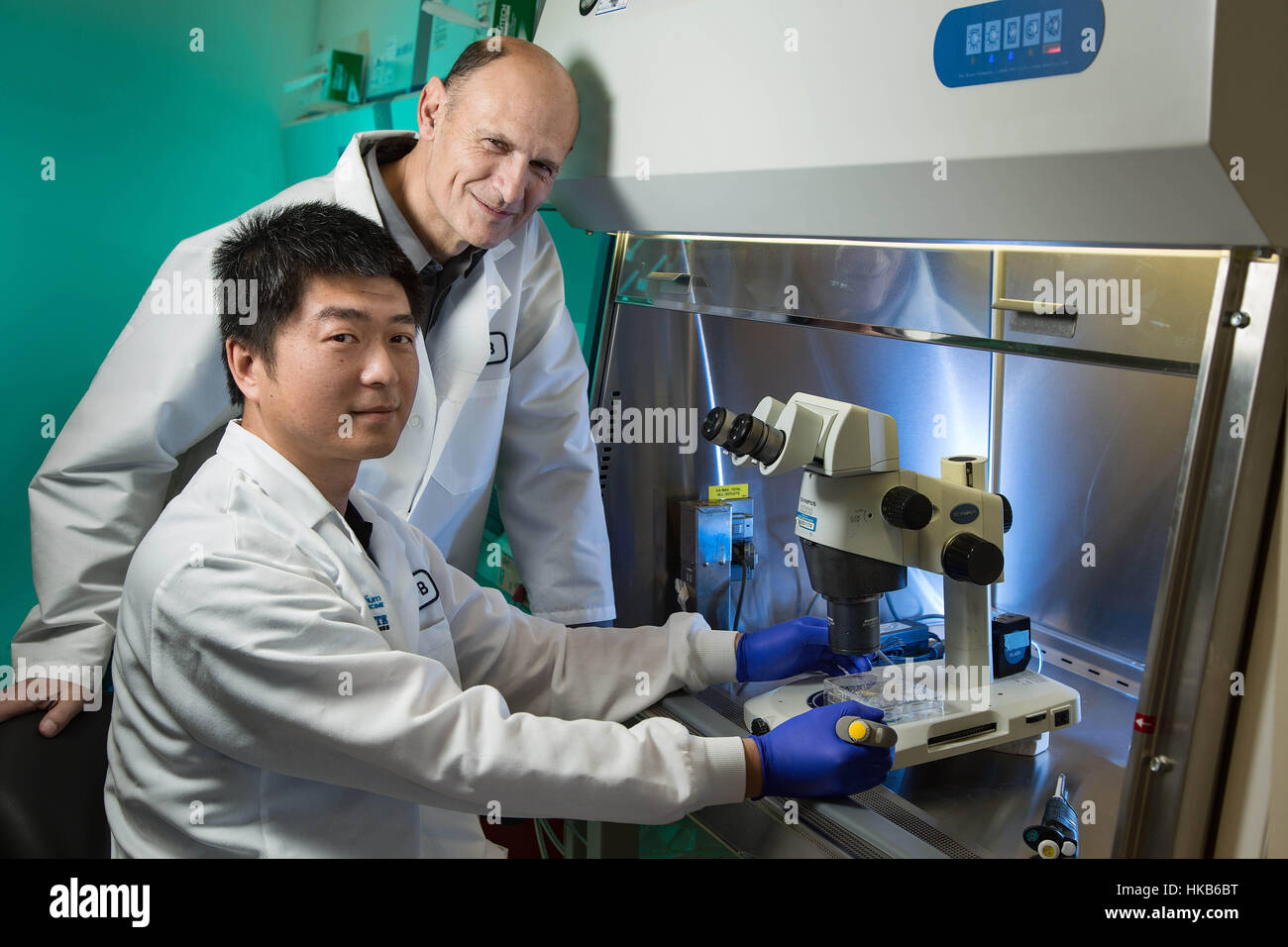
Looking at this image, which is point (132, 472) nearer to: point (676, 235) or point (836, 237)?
point (676, 235)

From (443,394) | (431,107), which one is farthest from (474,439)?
(431,107)

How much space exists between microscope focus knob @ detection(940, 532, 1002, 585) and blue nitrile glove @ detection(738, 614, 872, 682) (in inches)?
11.7

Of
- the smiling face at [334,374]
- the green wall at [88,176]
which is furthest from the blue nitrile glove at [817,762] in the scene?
the green wall at [88,176]

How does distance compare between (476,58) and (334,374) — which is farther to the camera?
(476,58)

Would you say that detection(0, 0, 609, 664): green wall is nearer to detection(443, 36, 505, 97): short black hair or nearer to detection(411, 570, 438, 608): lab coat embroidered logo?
detection(443, 36, 505, 97): short black hair

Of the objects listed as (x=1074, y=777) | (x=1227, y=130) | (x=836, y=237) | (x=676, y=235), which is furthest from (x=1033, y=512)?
(x=1227, y=130)

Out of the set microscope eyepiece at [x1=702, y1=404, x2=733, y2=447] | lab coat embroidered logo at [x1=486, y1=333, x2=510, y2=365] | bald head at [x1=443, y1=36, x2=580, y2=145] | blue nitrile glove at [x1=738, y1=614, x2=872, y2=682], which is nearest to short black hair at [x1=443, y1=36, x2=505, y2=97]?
bald head at [x1=443, y1=36, x2=580, y2=145]

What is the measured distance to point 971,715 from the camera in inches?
50.5

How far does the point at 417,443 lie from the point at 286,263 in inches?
21.9

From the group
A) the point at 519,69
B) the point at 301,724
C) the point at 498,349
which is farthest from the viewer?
the point at 498,349

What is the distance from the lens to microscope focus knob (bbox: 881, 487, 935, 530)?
1.19m

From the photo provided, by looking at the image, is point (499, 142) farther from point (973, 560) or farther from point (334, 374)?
point (973, 560)

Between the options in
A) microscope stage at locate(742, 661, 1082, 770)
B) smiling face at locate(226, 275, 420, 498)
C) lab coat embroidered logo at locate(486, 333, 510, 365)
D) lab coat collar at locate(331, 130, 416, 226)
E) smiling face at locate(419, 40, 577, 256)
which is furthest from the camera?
lab coat embroidered logo at locate(486, 333, 510, 365)

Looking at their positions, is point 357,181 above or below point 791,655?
above
